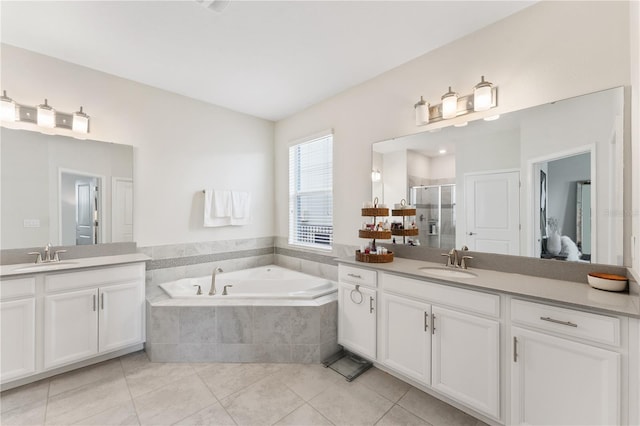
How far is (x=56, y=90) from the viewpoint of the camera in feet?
7.80

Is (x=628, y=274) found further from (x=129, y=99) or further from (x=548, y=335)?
(x=129, y=99)

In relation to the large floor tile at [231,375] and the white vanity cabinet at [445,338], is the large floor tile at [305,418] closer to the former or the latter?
the large floor tile at [231,375]

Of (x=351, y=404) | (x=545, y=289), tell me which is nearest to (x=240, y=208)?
(x=351, y=404)

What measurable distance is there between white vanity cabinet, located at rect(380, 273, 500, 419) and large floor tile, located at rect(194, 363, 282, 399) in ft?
3.27

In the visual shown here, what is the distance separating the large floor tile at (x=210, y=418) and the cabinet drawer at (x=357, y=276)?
1292mm

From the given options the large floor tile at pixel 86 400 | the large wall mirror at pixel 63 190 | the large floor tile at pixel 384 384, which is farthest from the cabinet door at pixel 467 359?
the large wall mirror at pixel 63 190

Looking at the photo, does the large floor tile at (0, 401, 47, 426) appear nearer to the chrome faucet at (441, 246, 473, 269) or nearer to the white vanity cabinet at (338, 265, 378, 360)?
the white vanity cabinet at (338, 265, 378, 360)

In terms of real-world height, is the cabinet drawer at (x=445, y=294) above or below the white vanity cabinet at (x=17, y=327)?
above

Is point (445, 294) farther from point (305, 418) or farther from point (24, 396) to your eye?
point (24, 396)

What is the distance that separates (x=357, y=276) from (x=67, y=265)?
2412mm

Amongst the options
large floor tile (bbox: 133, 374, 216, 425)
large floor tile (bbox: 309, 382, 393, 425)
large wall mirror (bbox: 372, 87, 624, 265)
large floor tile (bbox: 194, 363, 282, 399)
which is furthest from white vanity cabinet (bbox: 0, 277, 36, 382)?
large wall mirror (bbox: 372, 87, 624, 265)

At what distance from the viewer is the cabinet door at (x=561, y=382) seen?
3.96ft

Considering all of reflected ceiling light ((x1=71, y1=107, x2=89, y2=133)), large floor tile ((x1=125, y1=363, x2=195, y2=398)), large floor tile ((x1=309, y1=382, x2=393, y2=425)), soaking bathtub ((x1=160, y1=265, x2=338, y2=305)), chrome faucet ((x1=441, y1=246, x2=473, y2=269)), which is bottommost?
large floor tile ((x1=309, y1=382, x2=393, y2=425))

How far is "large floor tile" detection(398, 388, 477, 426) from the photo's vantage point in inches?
66.4
